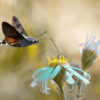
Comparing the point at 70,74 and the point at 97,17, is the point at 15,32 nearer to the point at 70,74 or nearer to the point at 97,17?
the point at 70,74

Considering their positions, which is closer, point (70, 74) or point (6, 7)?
point (70, 74)

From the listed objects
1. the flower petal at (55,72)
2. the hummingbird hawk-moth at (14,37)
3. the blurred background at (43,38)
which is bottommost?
the blurred background at (43,38)

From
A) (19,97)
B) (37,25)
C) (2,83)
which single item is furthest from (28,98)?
(37,25)

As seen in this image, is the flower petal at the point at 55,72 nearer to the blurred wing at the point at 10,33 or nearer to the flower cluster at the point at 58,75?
the flower cluster at the point at 58,75

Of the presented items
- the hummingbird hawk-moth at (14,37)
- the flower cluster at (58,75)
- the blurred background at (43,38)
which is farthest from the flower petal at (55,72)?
the blurred background at (43,38)

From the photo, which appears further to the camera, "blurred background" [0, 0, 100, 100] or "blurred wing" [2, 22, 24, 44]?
"blurred background" [0, 0, 100, 100]

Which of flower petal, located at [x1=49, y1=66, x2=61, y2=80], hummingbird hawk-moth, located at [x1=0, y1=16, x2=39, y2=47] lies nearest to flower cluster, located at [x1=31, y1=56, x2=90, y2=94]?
flower petal, located at [x1=49, y1=66, x2=61, y2=80]

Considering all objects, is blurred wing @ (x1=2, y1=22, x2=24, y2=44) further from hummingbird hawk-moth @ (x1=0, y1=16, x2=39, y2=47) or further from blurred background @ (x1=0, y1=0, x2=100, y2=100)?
blurred background @ (x1=0, y1=0, x2=100, y2=100)
